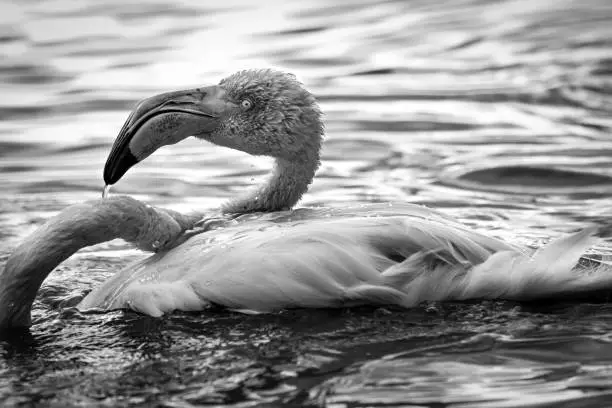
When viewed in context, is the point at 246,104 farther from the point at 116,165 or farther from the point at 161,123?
the point at 116,165

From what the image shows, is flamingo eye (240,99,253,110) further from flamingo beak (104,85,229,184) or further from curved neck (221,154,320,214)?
curved neck (221,154,320,214)

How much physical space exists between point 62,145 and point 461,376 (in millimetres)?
6369

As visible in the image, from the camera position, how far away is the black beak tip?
6.87 meters

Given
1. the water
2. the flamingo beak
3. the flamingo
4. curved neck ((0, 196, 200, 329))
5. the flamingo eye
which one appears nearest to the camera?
the water

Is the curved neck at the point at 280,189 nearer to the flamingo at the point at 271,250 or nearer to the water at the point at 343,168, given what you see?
the flamingo at the point at 271,250

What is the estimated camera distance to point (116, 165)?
687cm

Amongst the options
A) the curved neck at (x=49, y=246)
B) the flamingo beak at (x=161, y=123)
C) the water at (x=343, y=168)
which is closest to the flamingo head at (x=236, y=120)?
the flamingo beak at (x=161, y=123)

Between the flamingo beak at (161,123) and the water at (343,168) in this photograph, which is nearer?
the water at (343,168)

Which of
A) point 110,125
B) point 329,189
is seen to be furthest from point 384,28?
point 329,189

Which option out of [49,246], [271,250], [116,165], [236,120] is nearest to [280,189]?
[236,120]

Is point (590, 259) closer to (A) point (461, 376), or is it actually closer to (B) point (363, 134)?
(A) point (461, 376)

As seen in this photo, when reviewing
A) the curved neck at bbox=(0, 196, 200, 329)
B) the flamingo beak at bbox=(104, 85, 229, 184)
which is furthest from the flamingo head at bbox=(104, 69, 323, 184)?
the curved neck at bbox=(0, 196, 200, 329)

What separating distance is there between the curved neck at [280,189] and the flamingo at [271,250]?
0.36ft

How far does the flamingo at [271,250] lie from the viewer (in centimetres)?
614
